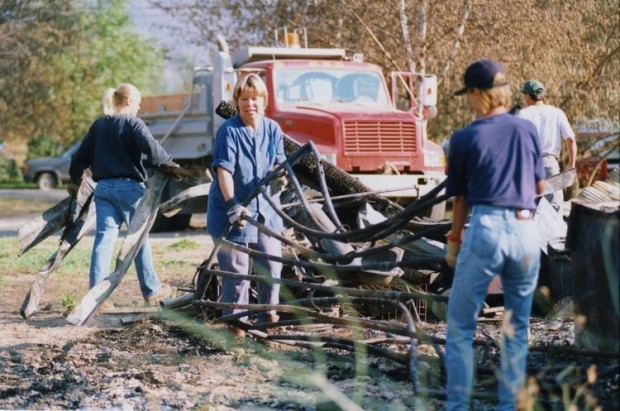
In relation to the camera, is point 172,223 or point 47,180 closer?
point 172,223

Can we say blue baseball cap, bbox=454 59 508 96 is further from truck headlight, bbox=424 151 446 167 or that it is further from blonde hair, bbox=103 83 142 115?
truck headlight, bbox=424 151 446 167

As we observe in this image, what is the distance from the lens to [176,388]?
5.52m

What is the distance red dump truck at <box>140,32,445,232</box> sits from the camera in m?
13.7

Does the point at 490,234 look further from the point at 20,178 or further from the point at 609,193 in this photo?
the point at 20,178

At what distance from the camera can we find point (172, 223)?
1672 cm

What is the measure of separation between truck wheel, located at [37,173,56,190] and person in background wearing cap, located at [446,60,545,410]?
31.2 m

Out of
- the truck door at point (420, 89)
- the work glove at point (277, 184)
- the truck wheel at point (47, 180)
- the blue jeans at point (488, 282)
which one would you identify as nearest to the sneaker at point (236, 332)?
the work glove at point (277, 184)

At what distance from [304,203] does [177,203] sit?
1.97 metres

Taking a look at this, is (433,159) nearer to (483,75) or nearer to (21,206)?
(483,75)

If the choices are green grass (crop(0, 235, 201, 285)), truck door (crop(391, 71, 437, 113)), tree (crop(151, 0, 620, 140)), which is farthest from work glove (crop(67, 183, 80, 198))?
tree (crop(151, 0, 620, 140))

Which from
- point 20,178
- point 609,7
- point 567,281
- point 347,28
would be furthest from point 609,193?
point 20,178

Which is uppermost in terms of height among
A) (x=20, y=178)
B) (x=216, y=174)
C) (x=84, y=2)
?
(x=84, y=2)

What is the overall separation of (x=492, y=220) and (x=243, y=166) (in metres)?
2.54

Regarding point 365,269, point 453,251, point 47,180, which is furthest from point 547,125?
point 47,180
